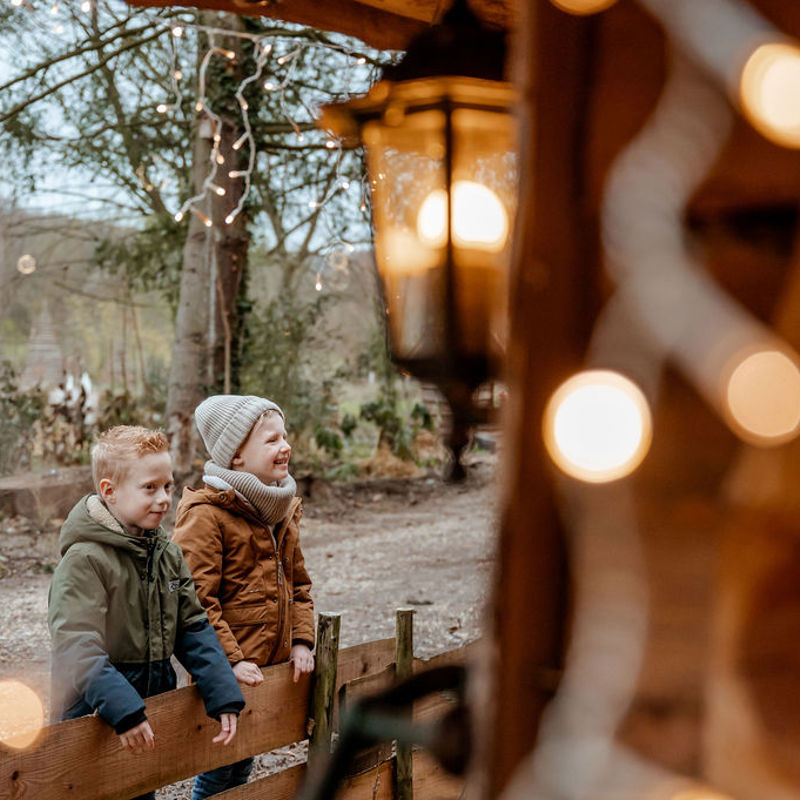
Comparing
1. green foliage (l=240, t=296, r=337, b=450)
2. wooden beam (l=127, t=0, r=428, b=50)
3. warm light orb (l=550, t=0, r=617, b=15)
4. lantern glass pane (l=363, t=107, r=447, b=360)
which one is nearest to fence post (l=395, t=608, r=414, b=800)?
wooden beam (l=127, t=0, r=428, b=50)

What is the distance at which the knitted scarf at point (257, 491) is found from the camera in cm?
277

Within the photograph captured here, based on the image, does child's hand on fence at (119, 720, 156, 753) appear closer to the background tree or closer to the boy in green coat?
the boy in green coat

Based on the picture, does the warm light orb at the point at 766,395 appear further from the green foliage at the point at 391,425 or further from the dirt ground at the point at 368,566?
the green foliage at the point at 391,425

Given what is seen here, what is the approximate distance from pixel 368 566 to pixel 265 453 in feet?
15.5

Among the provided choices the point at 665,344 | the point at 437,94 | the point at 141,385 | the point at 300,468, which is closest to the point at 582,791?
the point at 665,344

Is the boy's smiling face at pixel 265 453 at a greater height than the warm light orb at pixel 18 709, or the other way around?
the boy's smiling face at pixel 265 453

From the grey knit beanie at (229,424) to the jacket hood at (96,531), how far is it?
0.56m

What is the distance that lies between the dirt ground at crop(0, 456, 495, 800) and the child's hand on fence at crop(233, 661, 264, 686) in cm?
115

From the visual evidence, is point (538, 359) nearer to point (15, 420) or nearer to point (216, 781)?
point (216, 781)

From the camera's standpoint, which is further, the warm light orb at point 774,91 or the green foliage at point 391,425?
the green foliage at point 391,425

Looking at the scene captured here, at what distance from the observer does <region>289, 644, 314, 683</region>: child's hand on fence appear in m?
2.78

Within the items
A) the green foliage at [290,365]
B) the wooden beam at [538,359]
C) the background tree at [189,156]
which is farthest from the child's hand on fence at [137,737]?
the green foliage at [290,365]

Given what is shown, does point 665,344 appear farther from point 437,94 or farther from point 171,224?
point 171,224

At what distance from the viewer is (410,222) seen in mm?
1159
